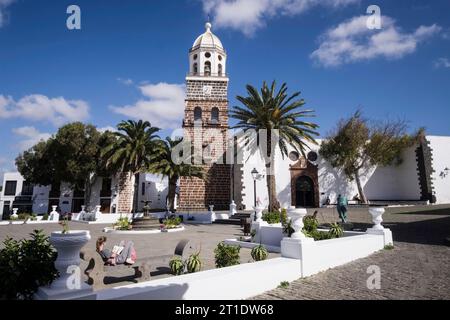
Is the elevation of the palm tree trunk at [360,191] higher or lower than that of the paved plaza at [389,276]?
higher

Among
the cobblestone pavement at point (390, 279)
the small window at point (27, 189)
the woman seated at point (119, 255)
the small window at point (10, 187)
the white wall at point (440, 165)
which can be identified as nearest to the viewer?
the cobblestone pavement at point (390, 279)

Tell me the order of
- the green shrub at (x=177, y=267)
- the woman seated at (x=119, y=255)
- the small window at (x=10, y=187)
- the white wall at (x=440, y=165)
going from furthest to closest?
the small window at (x=10, y=187), the white wall at (x=440, y=165), the woman seated at (x=119, y=255), the green shrub at (x=177, y=267)

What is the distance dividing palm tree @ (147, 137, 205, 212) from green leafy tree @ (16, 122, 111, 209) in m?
8.82

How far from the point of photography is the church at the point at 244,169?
2758 centimetres

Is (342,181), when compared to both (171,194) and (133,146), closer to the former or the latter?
(171,194)

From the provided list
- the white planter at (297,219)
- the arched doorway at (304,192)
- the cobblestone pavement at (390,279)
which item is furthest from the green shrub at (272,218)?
the arched doorway at (304,192)

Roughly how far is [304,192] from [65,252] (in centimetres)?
2744

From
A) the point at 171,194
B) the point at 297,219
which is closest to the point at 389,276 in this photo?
the point at 297,219

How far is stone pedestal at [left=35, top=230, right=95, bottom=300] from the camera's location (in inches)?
126

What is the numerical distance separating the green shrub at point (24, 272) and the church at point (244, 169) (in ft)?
78.1

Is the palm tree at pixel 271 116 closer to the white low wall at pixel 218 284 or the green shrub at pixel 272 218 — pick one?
the green shrub at pixel 272 218

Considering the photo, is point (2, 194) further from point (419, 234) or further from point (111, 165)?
point (419, 234)

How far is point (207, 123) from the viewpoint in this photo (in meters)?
28.8
